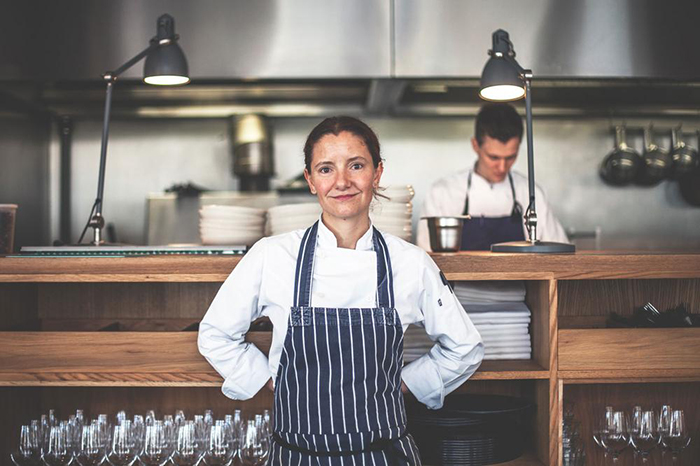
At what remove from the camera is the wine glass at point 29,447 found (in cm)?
221

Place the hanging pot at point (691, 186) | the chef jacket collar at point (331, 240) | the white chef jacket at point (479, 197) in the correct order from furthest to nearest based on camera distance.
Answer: the hanging pot at point (691, 186) < the white chef jacket at point (479, 197) < the chef jacket collar at point (331, 240)

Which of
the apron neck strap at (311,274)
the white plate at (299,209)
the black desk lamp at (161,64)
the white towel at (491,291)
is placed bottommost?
the white towel at (491,291)

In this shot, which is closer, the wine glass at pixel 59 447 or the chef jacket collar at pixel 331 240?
the chef jacket collar at pixel 331 240

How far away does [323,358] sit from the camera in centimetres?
190

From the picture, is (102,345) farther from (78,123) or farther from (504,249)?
(78,123)

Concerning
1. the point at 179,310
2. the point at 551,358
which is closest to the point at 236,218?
the point at 179,310

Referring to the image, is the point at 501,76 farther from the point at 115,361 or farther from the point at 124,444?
the point at 124,444

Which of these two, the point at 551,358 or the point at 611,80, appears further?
the point at 611,80

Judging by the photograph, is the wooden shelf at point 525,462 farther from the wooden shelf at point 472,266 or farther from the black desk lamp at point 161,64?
the black desk lamp at point 161,64

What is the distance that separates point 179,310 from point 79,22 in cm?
223

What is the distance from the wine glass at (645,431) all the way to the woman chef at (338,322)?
613 mm

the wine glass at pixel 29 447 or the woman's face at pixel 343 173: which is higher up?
the woman's face at pixel 343 173

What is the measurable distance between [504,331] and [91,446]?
1.33 meters

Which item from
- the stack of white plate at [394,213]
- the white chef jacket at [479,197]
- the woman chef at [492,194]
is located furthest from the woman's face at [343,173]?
the white chef jacket at [479,197]
